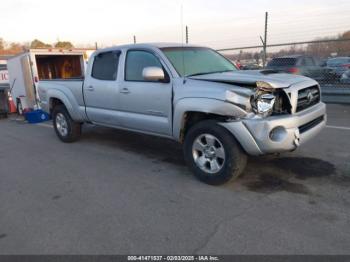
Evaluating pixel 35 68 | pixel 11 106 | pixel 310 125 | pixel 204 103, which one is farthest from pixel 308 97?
pixel 11 106

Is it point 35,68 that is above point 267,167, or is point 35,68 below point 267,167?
above

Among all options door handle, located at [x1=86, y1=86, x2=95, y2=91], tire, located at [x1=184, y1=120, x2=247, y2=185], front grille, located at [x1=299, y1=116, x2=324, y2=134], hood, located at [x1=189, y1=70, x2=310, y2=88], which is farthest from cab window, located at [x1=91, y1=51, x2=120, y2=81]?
front grille, located at [x1=299, y1=116, x2=324, y2=134]

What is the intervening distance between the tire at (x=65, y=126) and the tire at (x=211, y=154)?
3.40 metres

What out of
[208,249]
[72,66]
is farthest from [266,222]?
[72,66]

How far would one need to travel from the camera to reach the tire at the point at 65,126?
7121 millimetres

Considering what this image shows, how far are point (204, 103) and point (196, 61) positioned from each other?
4.17 feet

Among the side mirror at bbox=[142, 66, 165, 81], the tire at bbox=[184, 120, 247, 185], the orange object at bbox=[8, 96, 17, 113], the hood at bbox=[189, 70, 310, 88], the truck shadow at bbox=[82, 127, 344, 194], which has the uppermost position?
the side mirror at bbox=[142, 66, 165, 81]

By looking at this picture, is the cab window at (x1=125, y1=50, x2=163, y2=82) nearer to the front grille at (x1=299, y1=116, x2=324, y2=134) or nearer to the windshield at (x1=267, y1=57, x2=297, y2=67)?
the front grille at (x1=299, y1=116, x2=324, y2=134)

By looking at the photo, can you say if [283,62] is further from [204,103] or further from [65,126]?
[204,103]

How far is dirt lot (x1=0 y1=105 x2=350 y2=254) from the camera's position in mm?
3133

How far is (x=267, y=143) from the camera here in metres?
3.91

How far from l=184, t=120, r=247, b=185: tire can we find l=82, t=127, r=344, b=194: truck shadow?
263 millimetres

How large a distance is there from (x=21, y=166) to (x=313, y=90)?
4784 millimetres

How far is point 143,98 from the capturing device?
5160 millimetres
